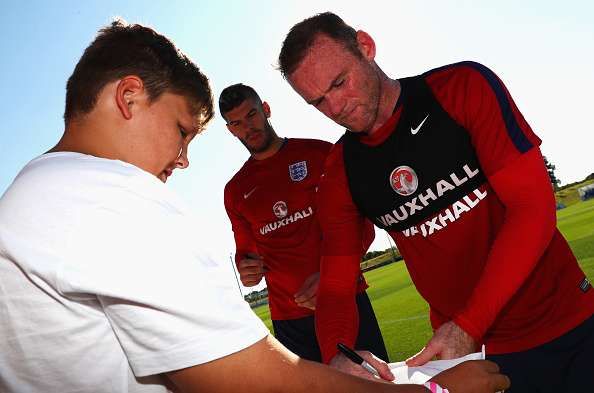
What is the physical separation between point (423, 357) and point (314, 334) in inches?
109

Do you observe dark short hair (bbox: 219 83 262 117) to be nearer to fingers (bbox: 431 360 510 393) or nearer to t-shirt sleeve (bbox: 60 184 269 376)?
fingers (bbox: 431 360 510 393)

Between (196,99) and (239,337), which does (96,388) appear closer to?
(239,337)

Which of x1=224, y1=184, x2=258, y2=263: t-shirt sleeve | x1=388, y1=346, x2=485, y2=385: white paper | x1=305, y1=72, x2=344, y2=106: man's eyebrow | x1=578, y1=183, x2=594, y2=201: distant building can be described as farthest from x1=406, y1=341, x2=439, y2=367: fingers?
x1=578, y1=183, x2=594, y2=201: distant building

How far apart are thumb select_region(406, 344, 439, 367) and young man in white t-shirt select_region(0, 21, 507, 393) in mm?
630

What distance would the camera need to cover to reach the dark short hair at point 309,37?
2438 millimetres

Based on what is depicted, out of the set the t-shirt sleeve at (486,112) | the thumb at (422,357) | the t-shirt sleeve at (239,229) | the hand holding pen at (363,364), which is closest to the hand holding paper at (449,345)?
the thumb at (422,357)

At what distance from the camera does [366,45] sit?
2.53m

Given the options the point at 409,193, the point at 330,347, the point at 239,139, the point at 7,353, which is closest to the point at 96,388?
the point at 7,353

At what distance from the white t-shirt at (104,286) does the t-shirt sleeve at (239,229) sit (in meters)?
3.76

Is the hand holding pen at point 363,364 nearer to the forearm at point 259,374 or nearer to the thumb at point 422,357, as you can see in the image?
the thumb at point 422,357

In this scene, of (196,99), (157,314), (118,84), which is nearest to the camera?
(157,314)

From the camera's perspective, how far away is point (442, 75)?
2357mm

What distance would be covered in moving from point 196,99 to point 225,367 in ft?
2.61

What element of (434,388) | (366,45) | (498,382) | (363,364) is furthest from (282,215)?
(434,388)
